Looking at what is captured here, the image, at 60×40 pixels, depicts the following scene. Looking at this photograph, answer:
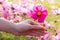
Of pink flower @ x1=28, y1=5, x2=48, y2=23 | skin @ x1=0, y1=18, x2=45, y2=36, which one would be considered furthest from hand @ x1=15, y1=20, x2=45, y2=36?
pink flower @ x1=28, y1=5, x2=48, y2=23

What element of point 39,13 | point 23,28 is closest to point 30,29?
point 23,28

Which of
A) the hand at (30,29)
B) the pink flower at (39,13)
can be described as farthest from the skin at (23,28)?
the pink flower at (39,13)

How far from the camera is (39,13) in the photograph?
4.26 ft

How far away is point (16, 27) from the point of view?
3.80ft

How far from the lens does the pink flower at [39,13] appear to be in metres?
1.30

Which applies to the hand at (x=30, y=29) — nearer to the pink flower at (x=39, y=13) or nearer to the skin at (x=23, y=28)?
the skin at (x=23, y=28)

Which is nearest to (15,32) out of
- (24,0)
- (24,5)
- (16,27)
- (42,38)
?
(16,27)

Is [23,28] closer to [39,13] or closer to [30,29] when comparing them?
[30,29]

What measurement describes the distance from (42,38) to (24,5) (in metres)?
0.33

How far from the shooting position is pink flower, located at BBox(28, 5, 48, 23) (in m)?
1.30

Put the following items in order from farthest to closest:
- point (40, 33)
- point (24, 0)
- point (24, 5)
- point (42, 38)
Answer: point (24, 0), point (24, 5), point (42, 38), point (40, 33)

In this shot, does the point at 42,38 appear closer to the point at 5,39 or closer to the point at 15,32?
the point at 15,32

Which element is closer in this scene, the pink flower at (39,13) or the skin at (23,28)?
the skin at (23,28)

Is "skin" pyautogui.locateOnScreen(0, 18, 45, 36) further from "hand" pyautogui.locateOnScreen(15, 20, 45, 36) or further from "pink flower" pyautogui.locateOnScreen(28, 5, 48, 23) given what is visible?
"pink flower" pyautogui.locateOnScreen(28, 5, 48, 23)
